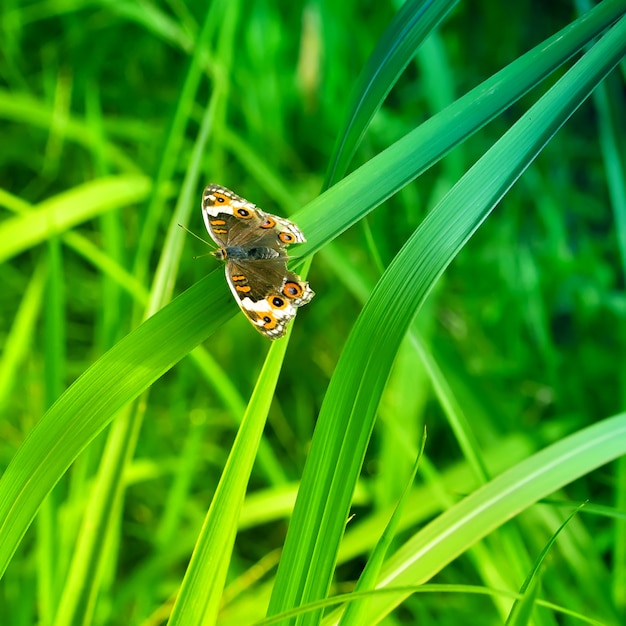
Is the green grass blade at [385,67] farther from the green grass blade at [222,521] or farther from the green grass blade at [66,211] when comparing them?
the green grass blade at [66,211]

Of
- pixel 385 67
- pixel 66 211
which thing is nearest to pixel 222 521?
pixel 385 67

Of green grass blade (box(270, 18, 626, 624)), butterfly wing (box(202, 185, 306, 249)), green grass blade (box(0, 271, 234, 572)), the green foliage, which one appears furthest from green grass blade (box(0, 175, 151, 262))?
green grass blade (box(270, 18, 626, 624))

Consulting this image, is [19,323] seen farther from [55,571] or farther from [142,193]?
[55,571]

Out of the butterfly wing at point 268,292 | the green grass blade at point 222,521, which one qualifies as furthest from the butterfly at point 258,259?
the green grass blade at point 222,521

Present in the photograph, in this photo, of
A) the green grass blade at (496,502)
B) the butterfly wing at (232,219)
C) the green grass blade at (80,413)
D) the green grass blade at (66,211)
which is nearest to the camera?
the green grass blade at (80,413)

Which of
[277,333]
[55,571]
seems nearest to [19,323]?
[55,571]

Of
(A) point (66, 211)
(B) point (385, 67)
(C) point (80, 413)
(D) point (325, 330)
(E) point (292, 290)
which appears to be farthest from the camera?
(D) point (325, 330)

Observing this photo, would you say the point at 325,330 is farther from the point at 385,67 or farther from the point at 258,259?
the point at 385,67
